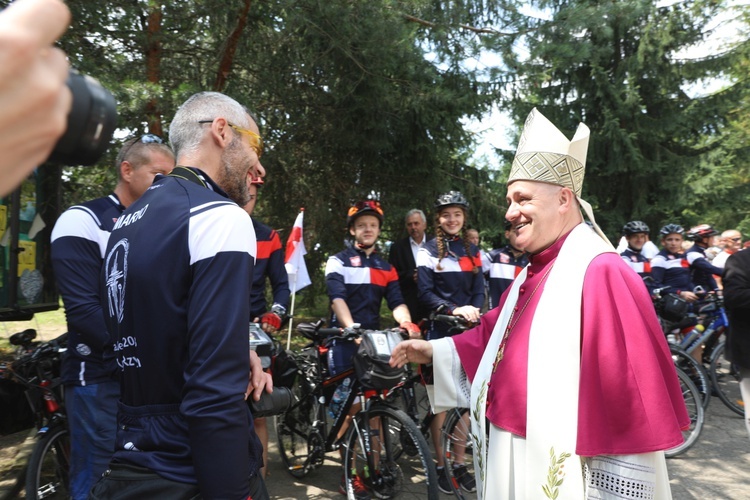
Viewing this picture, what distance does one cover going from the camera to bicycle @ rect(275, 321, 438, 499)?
14.4 feet

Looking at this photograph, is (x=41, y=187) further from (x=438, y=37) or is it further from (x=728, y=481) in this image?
(x=728, y=481)

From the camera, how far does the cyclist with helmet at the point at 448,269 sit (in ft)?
18.7

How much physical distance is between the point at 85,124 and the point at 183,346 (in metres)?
1.09

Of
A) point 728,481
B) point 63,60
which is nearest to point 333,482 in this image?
point 728,481

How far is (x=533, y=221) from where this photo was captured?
2.64 metres

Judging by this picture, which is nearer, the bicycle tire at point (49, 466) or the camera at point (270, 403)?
the camera at point (270, 403)

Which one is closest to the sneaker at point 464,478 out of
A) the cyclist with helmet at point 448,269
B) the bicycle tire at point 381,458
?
the bicycle tire at point 381,458

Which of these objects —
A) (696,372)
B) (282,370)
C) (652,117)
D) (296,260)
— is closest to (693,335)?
(696,372)

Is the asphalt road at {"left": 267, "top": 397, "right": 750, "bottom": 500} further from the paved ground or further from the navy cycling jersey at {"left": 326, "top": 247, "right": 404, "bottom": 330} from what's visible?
the navy cycling jersey at {"left": 326, "top": 247, "right": 404, "bottom": 330}

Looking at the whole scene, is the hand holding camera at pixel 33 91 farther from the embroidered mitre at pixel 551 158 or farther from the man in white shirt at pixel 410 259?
the man in white shirt at pixel 410 259

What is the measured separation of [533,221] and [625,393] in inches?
32.6

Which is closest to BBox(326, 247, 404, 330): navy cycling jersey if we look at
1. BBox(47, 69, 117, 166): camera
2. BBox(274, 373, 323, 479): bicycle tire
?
BBox(274, 373, 323, 479): bicycle tire

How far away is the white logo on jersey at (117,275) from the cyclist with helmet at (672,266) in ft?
29.0

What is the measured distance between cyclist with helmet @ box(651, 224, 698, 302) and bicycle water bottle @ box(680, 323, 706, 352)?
1.12 metres
